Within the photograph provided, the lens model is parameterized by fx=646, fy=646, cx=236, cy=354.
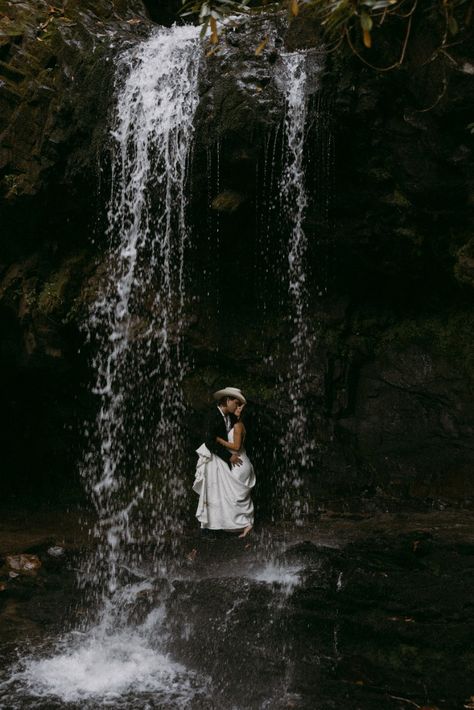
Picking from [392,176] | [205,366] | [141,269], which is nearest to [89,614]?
[205,366]

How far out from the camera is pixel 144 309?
31.0ft

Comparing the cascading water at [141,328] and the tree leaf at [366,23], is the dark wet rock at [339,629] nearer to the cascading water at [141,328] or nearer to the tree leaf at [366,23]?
the cascading water at [141,328]

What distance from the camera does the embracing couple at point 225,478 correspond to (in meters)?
8.17

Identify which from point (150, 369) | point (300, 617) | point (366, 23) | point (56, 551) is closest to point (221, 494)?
point (56, 551)

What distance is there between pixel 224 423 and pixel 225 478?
0.70m

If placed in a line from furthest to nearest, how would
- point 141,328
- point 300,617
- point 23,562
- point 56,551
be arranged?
1. point 141,328
2. point 56,551
3. point 23,562
4. point 300,617

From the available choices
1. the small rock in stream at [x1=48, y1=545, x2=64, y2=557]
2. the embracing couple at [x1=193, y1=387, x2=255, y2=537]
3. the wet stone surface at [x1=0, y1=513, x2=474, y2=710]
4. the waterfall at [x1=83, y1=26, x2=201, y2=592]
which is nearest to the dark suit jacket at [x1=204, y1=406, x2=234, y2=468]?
the embracing couple at [x1=193, y1=387, x2=255, y2=537]

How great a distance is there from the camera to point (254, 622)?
5852mm

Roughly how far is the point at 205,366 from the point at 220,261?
1585 millimetres

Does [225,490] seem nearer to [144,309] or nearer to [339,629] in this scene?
[339,629]

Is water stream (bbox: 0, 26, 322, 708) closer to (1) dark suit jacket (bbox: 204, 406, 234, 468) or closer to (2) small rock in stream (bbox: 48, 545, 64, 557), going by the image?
(2) small rock in stream (bbox: 48, 545, 64, 557)

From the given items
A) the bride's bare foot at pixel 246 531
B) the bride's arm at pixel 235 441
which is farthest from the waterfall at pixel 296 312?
the bride's arm at pixel 235 441

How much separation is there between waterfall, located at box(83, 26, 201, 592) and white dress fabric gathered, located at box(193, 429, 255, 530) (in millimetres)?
909

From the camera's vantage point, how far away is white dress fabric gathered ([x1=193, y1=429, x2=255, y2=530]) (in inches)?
321
